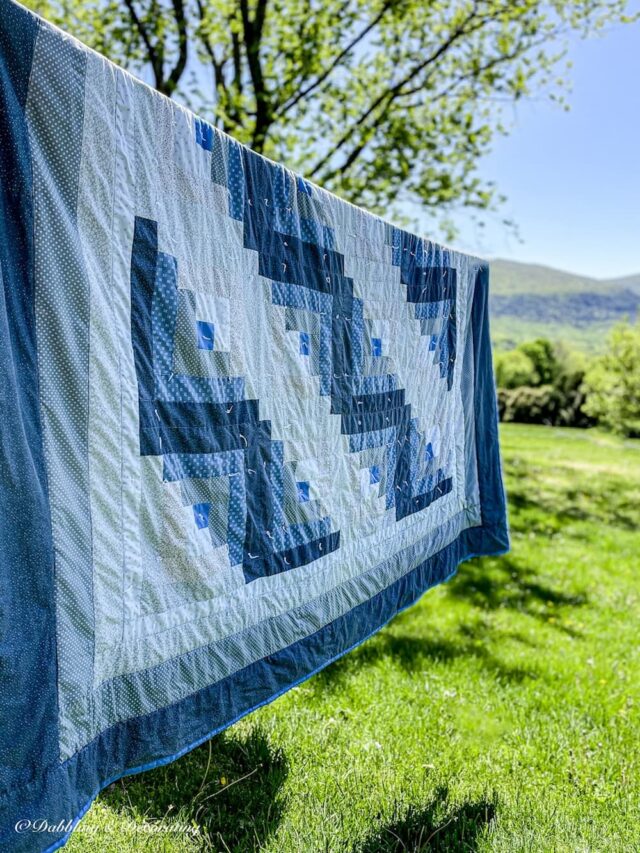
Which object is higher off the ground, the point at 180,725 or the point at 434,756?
the point at 180,725

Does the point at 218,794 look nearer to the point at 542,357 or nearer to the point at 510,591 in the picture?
the point at 510,591

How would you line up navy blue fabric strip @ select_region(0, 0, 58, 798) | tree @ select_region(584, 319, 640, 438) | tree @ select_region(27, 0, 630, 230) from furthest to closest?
tree @ select_region(584, 319, 640, 438)
tree @ select_region(27, 0, 630, 230)
navy blue fabric strip @ select_region(0, 0, 58, 798)

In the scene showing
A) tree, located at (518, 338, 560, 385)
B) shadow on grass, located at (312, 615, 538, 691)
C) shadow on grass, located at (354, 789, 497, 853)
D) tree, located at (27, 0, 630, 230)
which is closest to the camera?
shadow on grass, located at (354, 789, 497, 853)

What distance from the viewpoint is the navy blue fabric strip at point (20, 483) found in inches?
39.7

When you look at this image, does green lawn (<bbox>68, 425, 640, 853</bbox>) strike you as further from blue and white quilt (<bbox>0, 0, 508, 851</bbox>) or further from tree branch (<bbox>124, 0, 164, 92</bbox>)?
tree branch (<bbox>124, 0, 164, 92</bbox>)

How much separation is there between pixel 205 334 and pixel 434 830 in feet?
5.15

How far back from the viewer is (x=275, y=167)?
161 centimetres

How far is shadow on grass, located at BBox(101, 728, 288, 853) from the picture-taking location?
173 cm

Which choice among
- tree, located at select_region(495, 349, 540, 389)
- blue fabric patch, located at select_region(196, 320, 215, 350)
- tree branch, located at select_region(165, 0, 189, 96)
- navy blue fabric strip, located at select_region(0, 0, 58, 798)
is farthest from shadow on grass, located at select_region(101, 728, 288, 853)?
tree, located at select_region(495, 349, 540, 389)

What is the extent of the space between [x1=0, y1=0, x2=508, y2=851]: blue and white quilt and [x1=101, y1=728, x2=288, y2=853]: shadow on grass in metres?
0.43

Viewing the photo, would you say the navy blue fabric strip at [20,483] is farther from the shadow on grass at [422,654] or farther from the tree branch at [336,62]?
the tree branch at [336,62]

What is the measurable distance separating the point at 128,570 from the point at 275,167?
3.52 ft

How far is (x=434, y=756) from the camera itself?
7.21ft

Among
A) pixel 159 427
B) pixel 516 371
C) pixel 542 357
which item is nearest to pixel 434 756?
pixel 159 427
